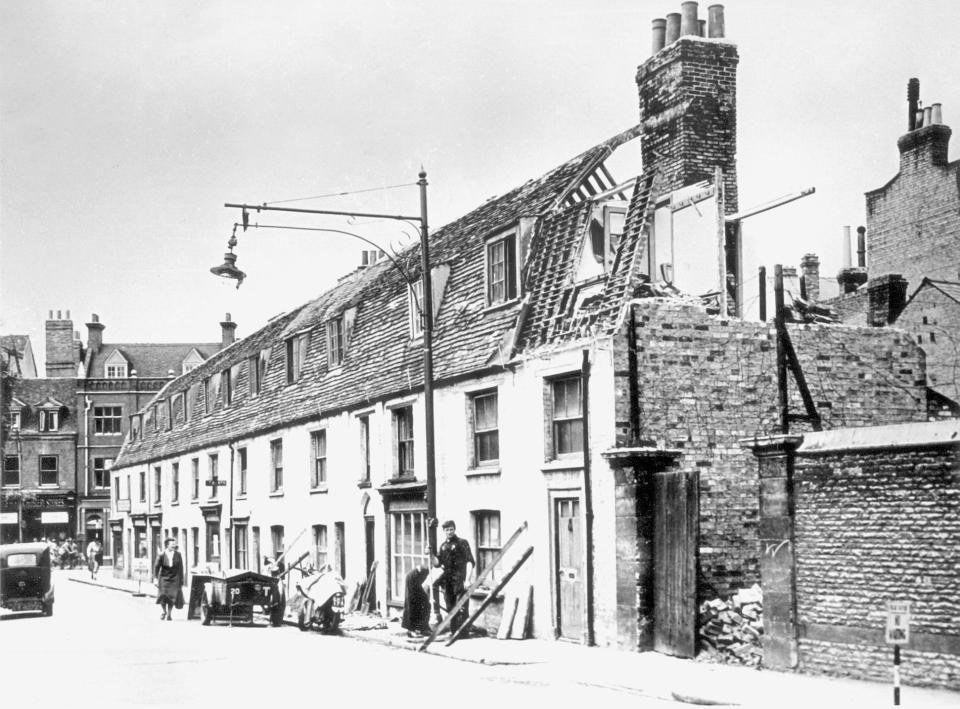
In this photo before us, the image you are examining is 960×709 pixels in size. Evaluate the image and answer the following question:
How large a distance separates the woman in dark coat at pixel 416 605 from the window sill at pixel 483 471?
2049 millimetres

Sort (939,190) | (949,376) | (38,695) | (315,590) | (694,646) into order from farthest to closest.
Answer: (939,190)
(949,376)
(315,590)
(694,646)
(38,695)

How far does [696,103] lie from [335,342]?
1335 cm

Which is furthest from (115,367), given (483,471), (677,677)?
(677,677)

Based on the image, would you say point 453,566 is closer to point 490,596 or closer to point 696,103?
point 490,596

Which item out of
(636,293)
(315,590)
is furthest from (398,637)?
(636,293)

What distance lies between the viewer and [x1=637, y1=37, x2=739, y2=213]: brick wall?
734 inches

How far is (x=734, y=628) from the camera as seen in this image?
1473 centimetres

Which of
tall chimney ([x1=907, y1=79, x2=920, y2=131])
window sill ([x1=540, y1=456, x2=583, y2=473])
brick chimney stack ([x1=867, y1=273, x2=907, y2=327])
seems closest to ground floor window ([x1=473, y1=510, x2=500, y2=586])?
window sill ([x1=540, y1=456, x2=583, y2=473])

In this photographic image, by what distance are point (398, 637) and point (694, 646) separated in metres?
6.42

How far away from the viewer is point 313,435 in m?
29.2

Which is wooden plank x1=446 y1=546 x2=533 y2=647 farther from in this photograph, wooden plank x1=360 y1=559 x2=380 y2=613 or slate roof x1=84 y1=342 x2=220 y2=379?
slate roof x1=84 y1=342 x2=220 y2=379

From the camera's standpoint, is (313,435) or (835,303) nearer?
(313,435)

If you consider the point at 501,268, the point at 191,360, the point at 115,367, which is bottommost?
the point at 501,268

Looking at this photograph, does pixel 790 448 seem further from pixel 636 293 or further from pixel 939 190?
pixel 939 190
